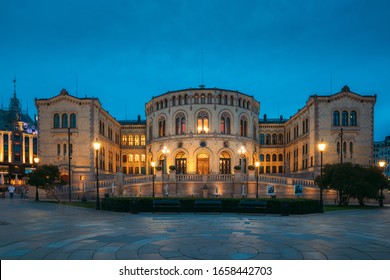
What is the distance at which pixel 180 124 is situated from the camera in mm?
53344

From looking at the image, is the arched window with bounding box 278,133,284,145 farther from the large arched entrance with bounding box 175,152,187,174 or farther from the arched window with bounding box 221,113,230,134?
the large arched entrance with bounding box 175,152,187,174

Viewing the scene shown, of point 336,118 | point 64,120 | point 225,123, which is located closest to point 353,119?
point 336,118

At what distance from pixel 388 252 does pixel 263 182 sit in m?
29.8

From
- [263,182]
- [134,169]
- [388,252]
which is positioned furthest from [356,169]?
[134,169]

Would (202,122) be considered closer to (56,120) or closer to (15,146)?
(56,120)

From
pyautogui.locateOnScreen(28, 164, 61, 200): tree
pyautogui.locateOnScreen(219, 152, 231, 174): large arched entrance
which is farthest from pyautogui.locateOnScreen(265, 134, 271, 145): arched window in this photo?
pyautogui.locateOnScreen(28, 164, 61, 200): tree

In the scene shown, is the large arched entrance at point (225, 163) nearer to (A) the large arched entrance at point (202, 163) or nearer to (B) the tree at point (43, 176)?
(A) the large arched entrance at point (202, 163)

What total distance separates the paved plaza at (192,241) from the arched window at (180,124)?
123 feet

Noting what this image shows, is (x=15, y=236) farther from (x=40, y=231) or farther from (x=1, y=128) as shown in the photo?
(x=1, y=128)

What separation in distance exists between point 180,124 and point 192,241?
42691mm

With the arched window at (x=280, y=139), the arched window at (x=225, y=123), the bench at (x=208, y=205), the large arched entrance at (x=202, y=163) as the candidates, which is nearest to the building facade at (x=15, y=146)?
the large arched entrance at (x=202, y=163)

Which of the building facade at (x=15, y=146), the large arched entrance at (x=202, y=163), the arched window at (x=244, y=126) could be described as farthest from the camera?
the building facade at (x=15, y=146)

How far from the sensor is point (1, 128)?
313 ft

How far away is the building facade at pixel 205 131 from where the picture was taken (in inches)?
1916
